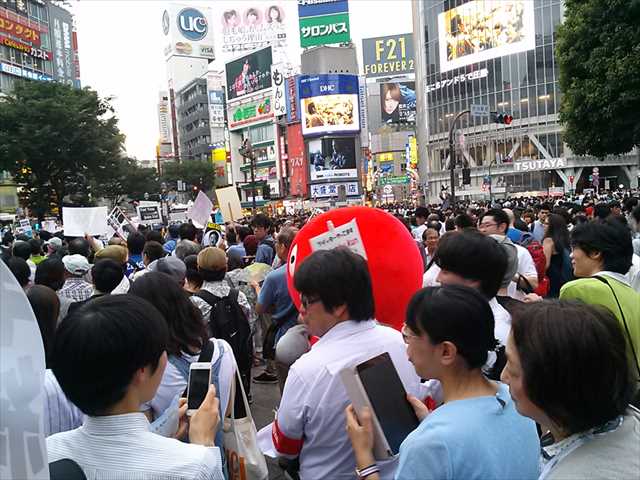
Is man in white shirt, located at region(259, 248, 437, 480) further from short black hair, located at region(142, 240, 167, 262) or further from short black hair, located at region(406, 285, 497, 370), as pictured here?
short black hair, located at region(142, 240, 167, 262)

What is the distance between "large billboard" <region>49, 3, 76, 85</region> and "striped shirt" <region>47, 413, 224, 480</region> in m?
58.0

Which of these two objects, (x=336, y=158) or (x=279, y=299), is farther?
(x=336, y=158)

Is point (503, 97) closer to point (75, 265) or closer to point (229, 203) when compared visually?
point (229, 203)

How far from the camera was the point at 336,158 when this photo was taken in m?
69.3

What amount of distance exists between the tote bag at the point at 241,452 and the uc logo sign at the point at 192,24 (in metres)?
120

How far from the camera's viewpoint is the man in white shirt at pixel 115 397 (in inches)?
62.8

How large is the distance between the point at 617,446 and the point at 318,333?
Answer: 1430mm

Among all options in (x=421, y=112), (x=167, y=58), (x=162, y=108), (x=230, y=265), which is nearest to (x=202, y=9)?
(x=167, y=58)

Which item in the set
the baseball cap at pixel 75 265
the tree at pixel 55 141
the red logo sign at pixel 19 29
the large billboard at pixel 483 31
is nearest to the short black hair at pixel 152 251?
the baseball cap at pixel 75 265

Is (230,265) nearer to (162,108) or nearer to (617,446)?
(617,446)

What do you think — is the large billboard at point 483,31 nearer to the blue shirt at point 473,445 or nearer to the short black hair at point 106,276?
the short black hair at point 106,276

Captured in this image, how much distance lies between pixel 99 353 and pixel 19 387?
0.52m

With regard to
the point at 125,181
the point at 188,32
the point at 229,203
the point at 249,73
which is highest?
the point at 188,32

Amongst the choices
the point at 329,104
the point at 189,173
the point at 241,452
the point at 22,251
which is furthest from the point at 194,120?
the point at 241,452
